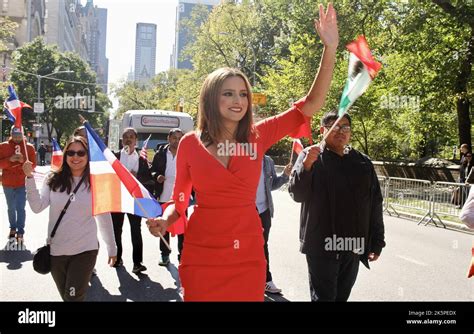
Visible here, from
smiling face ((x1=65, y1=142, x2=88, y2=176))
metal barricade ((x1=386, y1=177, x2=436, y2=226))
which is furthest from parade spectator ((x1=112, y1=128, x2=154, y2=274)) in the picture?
metal barricade ((x1=386, y1=177, x2=436, y2=226))

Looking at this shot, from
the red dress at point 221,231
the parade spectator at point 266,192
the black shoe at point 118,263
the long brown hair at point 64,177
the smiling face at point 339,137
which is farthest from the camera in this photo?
the black shoe at point 118,263

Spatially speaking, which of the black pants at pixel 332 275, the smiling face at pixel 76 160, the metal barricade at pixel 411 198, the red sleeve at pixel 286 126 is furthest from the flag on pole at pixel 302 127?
the metal barricade at pixel 411 198

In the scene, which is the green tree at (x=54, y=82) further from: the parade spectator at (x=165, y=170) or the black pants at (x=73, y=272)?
the black pants at (x=73, y=272)

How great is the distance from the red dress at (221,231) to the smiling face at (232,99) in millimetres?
183

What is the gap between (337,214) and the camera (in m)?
4.02

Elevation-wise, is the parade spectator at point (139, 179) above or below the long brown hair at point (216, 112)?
below

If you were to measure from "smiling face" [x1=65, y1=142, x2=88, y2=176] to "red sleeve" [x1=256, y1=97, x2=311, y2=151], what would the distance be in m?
2.12

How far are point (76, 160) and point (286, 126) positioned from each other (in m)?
2.25

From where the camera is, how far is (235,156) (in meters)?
2.83

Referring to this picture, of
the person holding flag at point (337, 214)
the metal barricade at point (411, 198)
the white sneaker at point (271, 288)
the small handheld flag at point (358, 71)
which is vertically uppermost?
the small handheld flag at point (358, 71)

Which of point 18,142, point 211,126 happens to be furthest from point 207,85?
point 18,142

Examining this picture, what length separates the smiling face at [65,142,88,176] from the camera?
4570mm

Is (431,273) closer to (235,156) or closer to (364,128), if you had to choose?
(235,156)

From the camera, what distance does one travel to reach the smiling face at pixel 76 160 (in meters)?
4.57
